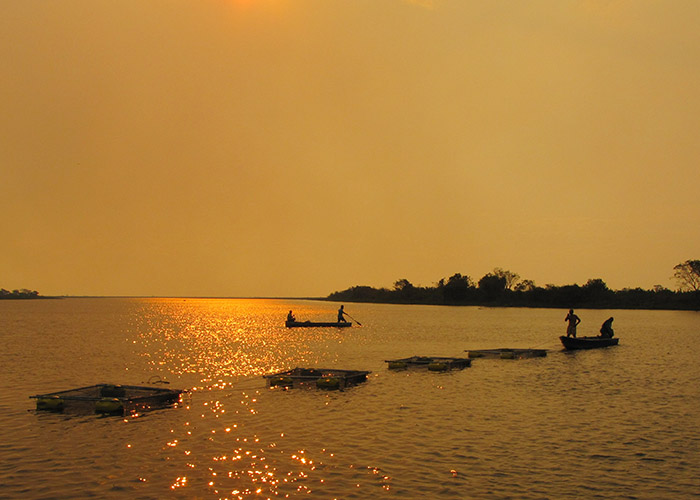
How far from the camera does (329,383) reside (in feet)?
96.4

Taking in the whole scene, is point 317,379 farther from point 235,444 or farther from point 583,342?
point 583,342

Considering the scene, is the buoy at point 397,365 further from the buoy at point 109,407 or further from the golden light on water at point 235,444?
the buoy at point 109,407

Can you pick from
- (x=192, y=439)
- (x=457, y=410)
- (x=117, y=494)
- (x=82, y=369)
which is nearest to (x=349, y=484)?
(x=117, y=494)

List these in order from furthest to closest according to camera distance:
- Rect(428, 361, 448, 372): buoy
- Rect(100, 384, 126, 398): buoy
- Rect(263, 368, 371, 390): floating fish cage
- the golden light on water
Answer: Rect(428, 361, 448, 372): buoy < Rect(263, 368, 371, 390): floating fish cage < Rect(100, 384, 126, 398): buoy < the golden light on water

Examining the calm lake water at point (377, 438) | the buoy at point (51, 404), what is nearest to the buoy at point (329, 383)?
the calm lake water at point (377, 438)

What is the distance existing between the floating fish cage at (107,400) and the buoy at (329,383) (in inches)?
271

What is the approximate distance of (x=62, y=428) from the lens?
20984mm

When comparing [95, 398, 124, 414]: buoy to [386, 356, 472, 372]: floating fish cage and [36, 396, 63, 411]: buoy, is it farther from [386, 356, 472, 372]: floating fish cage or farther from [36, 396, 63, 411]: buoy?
[386, 356, 472, 372]: floating fish cage

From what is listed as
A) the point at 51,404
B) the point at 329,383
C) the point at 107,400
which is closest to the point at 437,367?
the point at 329,383

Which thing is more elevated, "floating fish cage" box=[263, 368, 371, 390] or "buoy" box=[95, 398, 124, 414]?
"floating fish cage" box=[263, 368, 371, 390]

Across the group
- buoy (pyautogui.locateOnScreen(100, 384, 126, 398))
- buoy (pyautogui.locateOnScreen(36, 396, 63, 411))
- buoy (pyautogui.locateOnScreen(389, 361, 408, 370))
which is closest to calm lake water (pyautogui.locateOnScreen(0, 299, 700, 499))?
buoy (pyautogui.locateOnScreen(36, 396, 63, 411))

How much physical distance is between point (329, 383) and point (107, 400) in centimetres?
1040

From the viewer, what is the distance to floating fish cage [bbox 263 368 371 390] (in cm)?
2950

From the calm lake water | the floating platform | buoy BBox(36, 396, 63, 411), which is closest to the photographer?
the calm lake water
